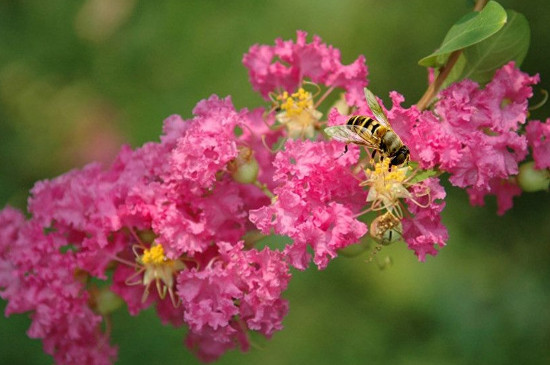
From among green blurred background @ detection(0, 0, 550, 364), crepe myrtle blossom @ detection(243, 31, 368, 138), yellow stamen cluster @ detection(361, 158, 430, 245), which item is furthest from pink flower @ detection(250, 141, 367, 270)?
green blurred background @ detection(0, 0, 550, 364)

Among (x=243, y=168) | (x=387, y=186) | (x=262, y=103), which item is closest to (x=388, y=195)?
(x=387, y=186)

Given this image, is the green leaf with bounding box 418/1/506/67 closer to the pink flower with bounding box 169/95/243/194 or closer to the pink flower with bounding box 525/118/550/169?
the pink flower with bounding box 525/118/550/169

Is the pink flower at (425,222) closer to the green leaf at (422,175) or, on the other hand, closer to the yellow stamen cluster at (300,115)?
the green leaf at (422,175)

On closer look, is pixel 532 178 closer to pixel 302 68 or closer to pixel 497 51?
pixel 497 51

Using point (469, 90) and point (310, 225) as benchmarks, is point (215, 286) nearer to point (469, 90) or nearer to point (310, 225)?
point (310, 225)

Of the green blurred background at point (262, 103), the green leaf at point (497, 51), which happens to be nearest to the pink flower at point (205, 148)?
the green leaf at point (497, 51)

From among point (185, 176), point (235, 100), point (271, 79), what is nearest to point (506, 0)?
point (235, 100)
